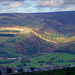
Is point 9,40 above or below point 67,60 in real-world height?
above

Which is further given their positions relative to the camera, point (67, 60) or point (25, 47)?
point (25, 47)

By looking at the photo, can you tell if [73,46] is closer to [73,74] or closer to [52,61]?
[52,61]

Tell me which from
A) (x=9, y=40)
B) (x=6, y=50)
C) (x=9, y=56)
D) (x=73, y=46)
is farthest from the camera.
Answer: (x=9, y=40)

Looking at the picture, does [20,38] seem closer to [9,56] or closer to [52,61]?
[9,56]

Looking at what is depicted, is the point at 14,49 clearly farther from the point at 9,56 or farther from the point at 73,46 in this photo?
the point at 73,46

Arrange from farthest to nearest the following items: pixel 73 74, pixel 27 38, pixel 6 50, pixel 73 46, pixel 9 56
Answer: pixel 27 38, pixel 73 46, pixel 6 50, pixel 9 56, pixel 73 74

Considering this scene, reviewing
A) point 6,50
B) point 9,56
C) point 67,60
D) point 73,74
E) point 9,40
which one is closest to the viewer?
point 73,74

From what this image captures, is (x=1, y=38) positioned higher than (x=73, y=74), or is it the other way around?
(x=1, y=38)

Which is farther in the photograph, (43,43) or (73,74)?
(43,43)

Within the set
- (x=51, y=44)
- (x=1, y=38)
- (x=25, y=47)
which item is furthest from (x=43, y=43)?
(x=1, y=38)

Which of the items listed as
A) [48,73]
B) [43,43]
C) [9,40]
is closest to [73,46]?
[43,43]
